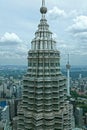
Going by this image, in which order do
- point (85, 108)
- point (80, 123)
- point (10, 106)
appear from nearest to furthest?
point (80, 123) → point (10, 106) → point (85, 108)

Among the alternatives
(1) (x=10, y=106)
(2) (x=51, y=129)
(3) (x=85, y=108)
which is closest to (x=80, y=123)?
(3) (x=85, y=108)

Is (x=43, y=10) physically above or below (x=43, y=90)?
above

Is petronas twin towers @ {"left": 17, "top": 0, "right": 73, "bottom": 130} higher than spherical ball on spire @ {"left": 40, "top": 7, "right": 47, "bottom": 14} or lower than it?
lower

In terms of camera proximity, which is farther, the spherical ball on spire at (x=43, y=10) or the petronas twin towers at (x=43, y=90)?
the spherical ball on spire at (x=43, y=10)

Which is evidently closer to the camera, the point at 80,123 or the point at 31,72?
the point at 31,72

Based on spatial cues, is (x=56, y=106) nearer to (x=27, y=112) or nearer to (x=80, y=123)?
(x=27, y=112)

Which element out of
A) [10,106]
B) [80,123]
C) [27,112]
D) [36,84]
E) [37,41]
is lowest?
[80,123]

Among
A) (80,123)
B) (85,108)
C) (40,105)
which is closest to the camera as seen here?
(40,105)

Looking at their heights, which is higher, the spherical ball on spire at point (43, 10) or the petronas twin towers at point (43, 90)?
the spherical ball on spire at point (43, 10)
